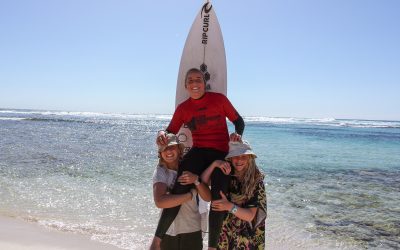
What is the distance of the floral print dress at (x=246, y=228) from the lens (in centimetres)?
290

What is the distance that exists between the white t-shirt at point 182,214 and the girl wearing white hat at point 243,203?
22 centimetres

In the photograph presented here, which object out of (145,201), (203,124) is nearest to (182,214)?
(203,124)

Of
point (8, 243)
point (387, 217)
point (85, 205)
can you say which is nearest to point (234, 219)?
point (8, 243)

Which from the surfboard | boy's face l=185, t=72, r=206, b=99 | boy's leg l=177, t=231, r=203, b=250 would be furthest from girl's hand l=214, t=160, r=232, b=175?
the surfboard

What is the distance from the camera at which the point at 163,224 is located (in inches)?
116

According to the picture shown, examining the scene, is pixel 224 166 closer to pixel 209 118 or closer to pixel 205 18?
pixel 209 118

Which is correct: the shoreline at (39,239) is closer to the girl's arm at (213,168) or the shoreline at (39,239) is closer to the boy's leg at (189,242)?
the boy's leg at (189,242)

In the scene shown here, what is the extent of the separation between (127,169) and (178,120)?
8189mm

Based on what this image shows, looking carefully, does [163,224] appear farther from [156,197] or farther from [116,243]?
[116,243]

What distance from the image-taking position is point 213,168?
10.1 ft

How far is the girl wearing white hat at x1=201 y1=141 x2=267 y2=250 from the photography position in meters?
2.85

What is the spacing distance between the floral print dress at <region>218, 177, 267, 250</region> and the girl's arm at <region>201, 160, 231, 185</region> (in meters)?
0.14

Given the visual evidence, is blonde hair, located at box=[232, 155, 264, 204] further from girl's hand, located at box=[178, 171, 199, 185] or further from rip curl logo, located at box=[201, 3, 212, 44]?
rip curl logo, located at box=[201, 3, 212, 44]

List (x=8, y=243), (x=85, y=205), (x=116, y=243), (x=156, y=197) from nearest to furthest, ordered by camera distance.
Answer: (x=156, y=197)
(x=8, y=243)
(x=116, y=243)
(x=85, y=205)
